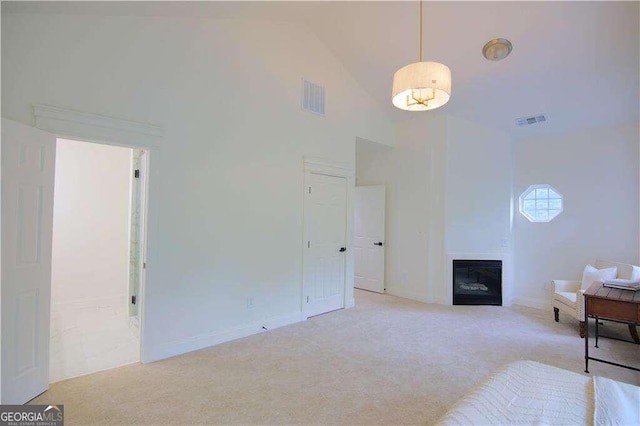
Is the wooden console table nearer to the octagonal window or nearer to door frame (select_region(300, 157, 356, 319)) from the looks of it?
the octagonal window

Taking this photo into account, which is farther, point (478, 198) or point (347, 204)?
point (478, 198)

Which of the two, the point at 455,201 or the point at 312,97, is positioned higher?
the point at 312,97

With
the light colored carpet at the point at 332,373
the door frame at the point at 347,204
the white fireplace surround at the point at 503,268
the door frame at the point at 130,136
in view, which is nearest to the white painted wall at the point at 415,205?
the white fireplace surround at the point at 503,268

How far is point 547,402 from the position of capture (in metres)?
1.41

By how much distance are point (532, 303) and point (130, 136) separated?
6192 millimetres

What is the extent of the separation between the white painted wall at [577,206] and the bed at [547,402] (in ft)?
14.2

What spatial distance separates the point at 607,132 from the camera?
190 inches

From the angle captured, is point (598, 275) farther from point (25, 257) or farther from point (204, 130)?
point (25, 257)

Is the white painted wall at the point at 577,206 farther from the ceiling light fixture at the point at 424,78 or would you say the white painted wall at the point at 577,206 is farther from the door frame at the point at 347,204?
the ceiling light fixture at the point at 424,78

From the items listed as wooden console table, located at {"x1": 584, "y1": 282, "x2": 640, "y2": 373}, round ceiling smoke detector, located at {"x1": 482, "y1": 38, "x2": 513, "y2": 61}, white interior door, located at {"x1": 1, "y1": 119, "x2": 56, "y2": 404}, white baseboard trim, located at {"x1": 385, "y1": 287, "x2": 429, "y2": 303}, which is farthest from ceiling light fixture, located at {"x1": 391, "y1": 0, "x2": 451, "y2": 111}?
white baseboard trim, located at {"x1": 385, "y1": 287, "x2": 429, "y2": 303}

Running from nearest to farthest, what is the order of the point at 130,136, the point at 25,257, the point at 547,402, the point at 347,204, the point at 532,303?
1. the point at 547,402
2. the point at 25,257
3. the point at 130,136
4. the point at 347,204
5. the point at 532,303

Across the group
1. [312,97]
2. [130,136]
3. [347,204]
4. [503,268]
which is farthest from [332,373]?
[503,268]

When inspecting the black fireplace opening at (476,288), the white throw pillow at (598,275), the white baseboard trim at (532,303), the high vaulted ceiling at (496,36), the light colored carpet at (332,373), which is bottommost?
the light colored carpet at (332,373)

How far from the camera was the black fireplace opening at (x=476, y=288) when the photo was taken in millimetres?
5395
